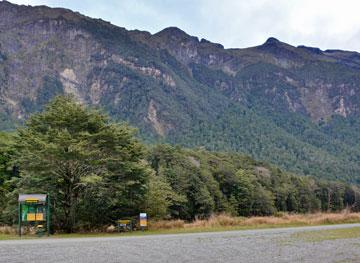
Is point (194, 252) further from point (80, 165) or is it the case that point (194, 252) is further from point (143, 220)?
point (80, 165)

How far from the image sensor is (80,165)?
29688 mm

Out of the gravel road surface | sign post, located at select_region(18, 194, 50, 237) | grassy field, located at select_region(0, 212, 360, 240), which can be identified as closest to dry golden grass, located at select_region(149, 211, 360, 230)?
grassy field, located at select_region(0, 212, 360, 240)

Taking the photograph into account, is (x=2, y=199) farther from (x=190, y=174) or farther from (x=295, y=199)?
(x=295, y=199)

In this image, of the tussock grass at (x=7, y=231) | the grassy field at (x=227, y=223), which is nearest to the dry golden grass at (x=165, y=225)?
the grassy field at (x=227, y=223)

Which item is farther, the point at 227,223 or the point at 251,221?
the point at 251,221

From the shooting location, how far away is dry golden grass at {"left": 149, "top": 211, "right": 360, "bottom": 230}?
31.6 m

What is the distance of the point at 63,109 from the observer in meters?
31.1

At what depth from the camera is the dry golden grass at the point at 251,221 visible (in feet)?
104

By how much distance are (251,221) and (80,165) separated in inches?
449

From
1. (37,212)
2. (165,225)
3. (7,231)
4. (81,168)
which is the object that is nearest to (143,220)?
(165,225)

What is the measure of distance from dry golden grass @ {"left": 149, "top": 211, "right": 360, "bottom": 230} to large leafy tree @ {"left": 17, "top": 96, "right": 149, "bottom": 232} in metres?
2.42

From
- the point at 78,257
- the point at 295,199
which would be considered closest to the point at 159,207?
the point at 78,257

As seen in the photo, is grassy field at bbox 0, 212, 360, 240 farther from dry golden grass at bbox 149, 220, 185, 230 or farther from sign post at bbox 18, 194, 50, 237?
sign post at bbox 18, 194, 50, 237

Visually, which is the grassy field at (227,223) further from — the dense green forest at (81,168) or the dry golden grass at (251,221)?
the dense green forest at (81,168)
